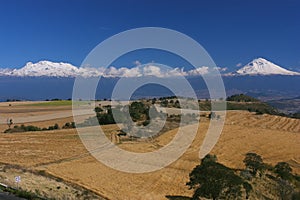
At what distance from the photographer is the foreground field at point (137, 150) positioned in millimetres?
33844


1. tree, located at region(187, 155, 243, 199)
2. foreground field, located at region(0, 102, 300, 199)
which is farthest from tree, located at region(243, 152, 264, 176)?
tree, located at region(187, 155, 243, 199)

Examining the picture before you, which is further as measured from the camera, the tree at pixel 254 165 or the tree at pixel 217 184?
the tree at pixel 254 165

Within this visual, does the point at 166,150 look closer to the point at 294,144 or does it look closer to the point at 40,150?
the point at 40,150

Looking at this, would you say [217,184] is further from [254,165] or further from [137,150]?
[137,150]

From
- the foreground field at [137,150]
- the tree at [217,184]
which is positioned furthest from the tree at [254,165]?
the tree at [217,184]

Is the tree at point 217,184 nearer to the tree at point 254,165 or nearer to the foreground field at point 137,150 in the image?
the foreground field at point 137,150

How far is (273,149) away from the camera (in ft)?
216

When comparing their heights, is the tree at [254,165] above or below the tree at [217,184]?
below

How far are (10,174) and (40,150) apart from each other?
22153 mm

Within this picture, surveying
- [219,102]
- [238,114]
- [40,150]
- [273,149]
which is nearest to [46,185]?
[40,150]

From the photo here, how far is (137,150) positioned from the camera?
5316 cm

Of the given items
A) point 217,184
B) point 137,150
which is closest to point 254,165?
point 217,184

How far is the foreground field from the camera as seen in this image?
3384 centimetres

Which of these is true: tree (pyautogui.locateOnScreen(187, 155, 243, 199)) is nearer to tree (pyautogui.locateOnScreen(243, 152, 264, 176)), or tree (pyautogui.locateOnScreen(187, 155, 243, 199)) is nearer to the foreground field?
the foreground field
